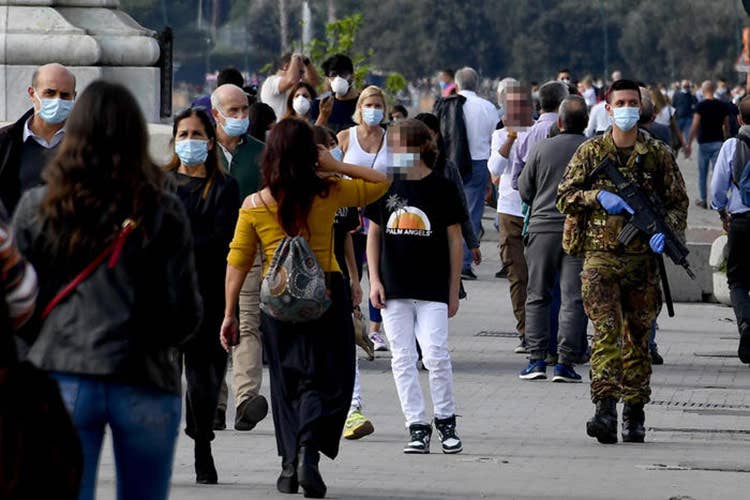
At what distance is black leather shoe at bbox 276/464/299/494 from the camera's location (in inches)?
308

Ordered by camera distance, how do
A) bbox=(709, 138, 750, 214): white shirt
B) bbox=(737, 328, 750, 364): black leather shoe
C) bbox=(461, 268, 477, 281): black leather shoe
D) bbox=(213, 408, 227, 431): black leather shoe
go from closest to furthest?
bbox=(213, 408, 227, 431): black leather shoe, bbox=(737, 328, 750, 364): black leather shoe, bbox=(709, 138, 750, 214): white shirt, bbox=(461, 268, 477, 281): black leather shoe

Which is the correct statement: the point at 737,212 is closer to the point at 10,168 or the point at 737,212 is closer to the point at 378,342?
the point at 378,342

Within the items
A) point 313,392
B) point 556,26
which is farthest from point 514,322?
point 556,26

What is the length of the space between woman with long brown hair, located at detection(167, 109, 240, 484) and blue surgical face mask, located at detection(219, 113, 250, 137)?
4.52 ft

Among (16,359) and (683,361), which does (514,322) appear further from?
(16,359)

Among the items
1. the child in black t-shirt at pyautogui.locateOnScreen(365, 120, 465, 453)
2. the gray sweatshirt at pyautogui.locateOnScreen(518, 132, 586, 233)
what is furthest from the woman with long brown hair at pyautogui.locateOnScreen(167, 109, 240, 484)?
the gray sweatshirt at pyautogui.locateOnScreen(518, 132, 586, 233)

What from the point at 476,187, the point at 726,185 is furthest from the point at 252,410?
the point at 476,187

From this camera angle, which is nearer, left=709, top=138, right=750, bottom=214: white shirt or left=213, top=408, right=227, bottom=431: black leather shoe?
left=213, top=408, right=227, bottom=431: black leather shoe

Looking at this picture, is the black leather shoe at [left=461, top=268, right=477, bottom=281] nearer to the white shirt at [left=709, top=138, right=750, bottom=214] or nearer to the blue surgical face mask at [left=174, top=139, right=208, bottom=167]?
the white shirt at [left=709, top=138, right=750, bottom=214]

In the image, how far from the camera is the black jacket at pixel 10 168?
7.85m

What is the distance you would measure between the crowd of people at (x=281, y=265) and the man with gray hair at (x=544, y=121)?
2cm

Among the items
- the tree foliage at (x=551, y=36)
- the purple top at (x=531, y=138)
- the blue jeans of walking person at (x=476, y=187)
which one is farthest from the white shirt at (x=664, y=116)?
the tree foliage at (x=551, y=36)

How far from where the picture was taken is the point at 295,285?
7633 millimetres

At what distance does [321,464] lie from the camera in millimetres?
8742
